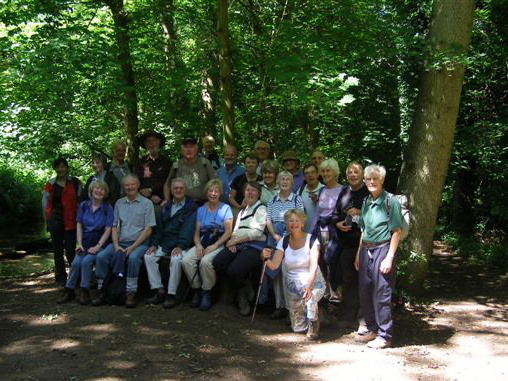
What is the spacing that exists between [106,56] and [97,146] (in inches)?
97.9

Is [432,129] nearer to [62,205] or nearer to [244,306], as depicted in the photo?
[244,306]

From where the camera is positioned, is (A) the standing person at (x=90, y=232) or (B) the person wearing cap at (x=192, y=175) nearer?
(A) the standing person at (x=90, y=232)

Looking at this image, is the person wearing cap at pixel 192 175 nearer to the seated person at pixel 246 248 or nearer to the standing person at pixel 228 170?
the standing person at pixel 228 170

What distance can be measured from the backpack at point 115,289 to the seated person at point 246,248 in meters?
1.18

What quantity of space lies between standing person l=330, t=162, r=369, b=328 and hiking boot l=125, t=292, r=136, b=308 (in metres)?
2.39

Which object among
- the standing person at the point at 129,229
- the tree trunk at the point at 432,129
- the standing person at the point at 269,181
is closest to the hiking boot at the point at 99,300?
the standing person at the point at 129,229

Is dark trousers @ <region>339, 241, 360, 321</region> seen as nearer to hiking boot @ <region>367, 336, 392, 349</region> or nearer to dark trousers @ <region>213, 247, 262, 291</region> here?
hiking boot @ <region>367, 336, 392, 349</region>

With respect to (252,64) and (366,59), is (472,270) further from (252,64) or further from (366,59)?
(252,64)

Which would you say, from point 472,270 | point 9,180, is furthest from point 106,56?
point 9,180

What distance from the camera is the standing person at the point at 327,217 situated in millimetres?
5664

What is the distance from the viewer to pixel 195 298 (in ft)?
19.8

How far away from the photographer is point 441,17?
6.61 meters

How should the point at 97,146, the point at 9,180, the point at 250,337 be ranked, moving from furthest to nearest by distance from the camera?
the point at 9,180 → the point at 97,146 → the point at 250,337

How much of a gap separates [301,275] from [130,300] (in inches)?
83.9
